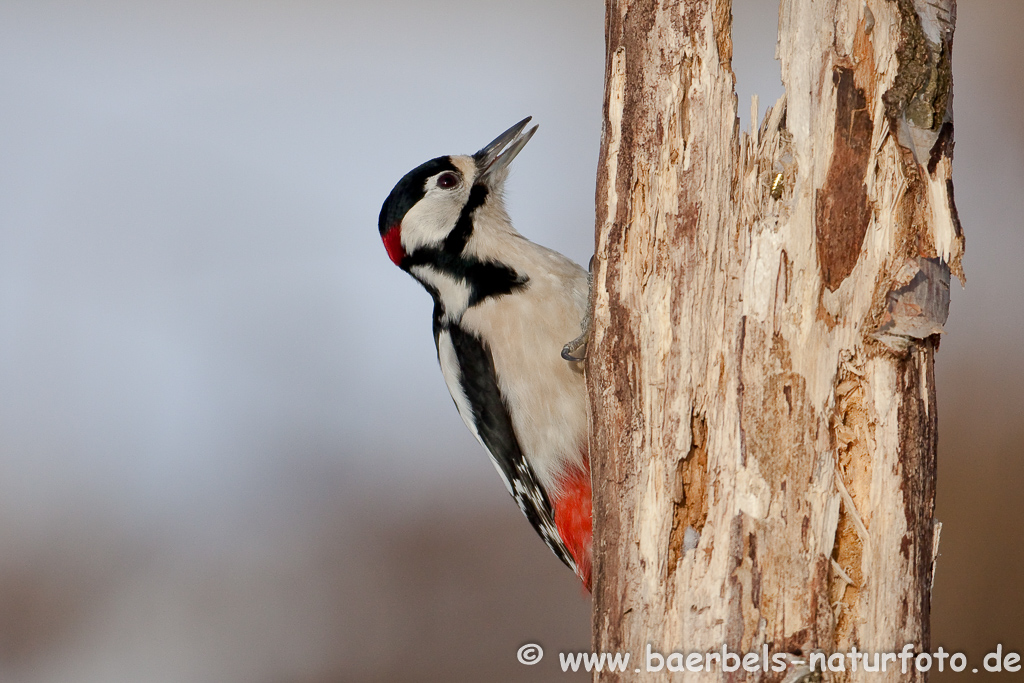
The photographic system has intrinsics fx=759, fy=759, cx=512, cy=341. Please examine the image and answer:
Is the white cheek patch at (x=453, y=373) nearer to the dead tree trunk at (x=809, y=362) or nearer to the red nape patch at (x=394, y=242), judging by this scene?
the red nape patch at (x=394, y=242)

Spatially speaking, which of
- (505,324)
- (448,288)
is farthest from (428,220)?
(505,324)

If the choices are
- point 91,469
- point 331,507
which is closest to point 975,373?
point 331,507

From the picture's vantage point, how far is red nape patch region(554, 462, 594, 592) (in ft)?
5.20

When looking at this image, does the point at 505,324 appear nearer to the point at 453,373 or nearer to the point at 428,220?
the point at 453,373

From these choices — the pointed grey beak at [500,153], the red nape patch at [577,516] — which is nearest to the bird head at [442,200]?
the pointed grey beak at [500,153]

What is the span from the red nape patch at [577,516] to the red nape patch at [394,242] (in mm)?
631

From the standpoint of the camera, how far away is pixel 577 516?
63.6 inches

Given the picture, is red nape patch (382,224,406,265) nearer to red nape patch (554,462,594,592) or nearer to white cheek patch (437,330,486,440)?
white cheek patch (437,330,486,440)

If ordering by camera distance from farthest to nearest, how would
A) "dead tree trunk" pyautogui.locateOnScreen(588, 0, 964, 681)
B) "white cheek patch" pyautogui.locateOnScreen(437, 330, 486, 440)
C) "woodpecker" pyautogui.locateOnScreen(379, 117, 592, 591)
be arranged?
"white cheek patch" pyautogui.locateOnScreen(437, 330, 486, 440) < "woodpecker" pyautogui.locateOnScreen(379, 117, 592, 591) < "dead tree trunk" pyautogui.locateOnScreen(588, 0, 964, 681)

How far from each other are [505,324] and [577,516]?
1.44 ft

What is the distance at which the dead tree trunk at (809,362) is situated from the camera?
0.85 m

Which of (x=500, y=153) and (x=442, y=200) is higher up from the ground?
(x=500, y=153)

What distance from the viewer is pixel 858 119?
871 mm

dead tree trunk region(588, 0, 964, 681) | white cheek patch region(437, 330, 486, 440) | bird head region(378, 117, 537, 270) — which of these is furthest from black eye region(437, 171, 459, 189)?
dead tree trunk region(588, 0, 964, 681)
